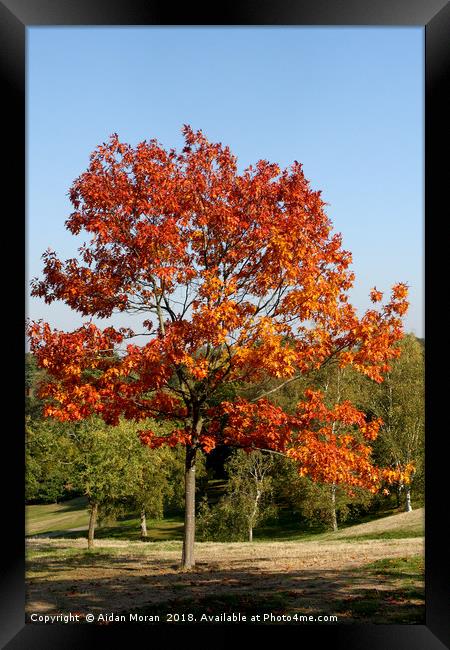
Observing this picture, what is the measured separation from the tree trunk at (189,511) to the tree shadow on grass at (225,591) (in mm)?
164

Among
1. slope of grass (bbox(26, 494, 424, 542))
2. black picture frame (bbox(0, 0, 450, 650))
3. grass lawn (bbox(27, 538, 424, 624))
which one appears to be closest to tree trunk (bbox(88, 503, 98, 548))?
slope of grass (bbox(26, 494, 424, 542))

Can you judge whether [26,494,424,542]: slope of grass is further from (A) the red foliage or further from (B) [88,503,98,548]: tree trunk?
(A) the red foliage

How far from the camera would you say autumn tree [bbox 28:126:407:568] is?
26.0ft

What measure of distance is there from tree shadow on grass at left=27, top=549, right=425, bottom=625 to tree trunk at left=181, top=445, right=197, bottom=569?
0.54 ft

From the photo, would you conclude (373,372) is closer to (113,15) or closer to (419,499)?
(113,15)

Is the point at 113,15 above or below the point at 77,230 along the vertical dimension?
above

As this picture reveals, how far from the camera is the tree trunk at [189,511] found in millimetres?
8383
